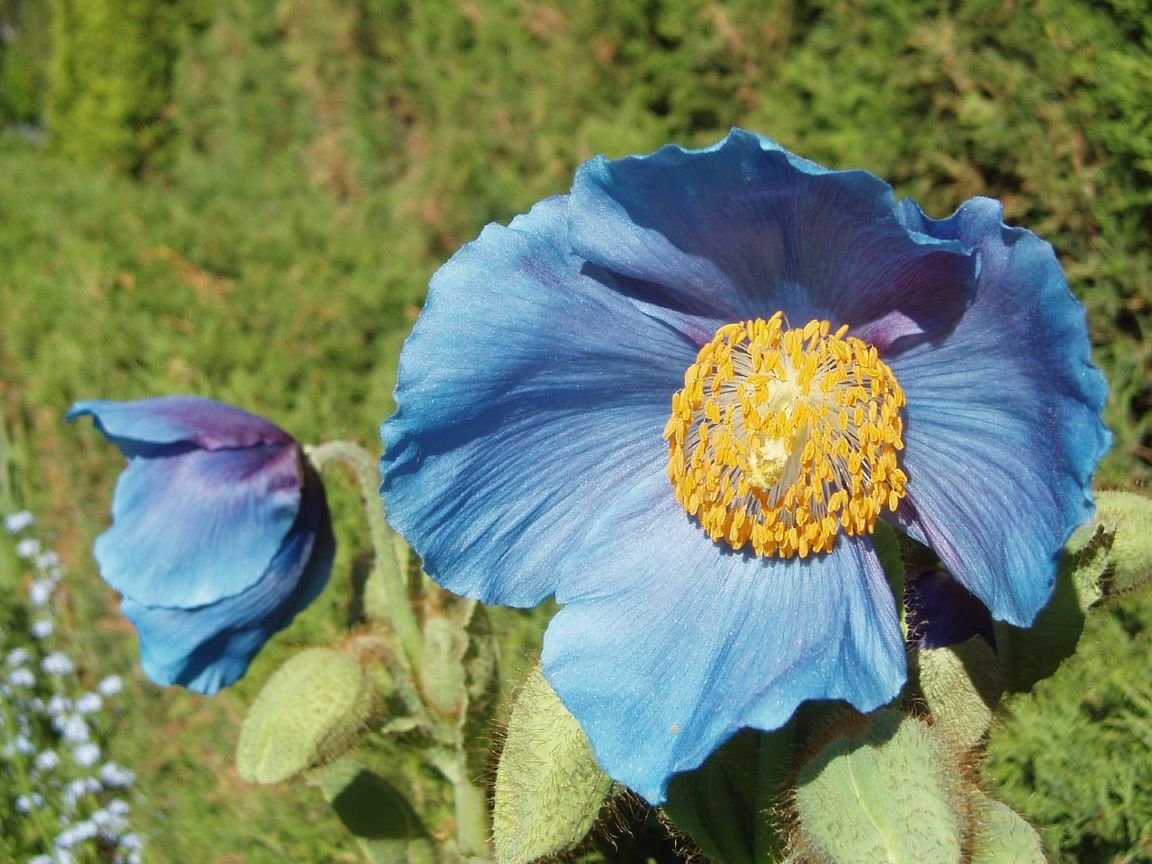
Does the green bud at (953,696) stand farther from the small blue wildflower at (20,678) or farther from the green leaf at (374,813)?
the small blue wildflower at (20,678)

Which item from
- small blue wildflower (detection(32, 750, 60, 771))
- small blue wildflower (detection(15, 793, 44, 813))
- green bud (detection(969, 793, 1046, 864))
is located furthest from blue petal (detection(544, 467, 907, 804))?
small blue wildflower (detection(32, 750, 60, 771))

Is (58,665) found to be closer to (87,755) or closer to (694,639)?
(87,755)

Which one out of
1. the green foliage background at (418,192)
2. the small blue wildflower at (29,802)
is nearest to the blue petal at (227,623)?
the green foliage background at (418,192)

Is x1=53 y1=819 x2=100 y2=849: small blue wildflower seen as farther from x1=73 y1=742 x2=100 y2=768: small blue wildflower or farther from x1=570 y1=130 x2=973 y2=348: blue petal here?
x1=570 y1=130 x2=973 y2=348: blue petal

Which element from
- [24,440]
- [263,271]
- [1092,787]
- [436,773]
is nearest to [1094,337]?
[1092,787]

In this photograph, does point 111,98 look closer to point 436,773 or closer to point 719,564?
point 436,773

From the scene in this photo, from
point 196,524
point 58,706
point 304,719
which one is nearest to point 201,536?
point 196,524
